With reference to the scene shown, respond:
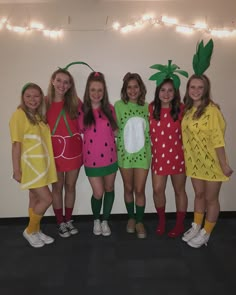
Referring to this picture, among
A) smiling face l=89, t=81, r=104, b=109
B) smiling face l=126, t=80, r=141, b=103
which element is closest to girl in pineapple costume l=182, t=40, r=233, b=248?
smiling face l=126, t=80, r=141, b=103

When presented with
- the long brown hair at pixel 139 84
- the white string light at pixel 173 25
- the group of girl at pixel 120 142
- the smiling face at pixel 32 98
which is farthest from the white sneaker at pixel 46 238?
the white string light at pixel 173 25

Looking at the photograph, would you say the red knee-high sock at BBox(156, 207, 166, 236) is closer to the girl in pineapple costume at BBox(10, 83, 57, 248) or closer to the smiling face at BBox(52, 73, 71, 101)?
the girl in pineapple costume at BBox(10, 83, 57, 248)

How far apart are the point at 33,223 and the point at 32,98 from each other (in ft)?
3.63

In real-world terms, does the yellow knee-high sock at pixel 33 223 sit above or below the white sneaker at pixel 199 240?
above

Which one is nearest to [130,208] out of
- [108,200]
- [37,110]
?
[108,200]

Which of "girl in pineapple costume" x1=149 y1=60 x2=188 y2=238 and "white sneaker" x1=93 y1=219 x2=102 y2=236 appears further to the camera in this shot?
"white sneaker" x1=93 y1=219 x2=102 y2=236

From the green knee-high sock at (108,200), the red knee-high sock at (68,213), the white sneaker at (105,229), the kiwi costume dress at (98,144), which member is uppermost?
the kiwi costume dress at (98,144)

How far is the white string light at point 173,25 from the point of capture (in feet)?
9.61

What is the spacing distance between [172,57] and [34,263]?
2.35m

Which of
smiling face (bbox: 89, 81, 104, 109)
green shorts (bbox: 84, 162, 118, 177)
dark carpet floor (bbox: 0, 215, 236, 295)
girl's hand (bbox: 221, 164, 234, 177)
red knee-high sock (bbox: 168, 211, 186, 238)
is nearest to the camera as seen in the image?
dark carpet floor (bbox: 0, 215, 236, 295)

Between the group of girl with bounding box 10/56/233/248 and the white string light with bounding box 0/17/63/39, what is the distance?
0.66 metres

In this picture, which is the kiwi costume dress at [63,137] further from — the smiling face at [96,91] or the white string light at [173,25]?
the white string light at [173,25]

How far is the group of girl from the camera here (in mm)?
2375

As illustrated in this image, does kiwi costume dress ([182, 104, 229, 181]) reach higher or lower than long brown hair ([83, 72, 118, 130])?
lower
